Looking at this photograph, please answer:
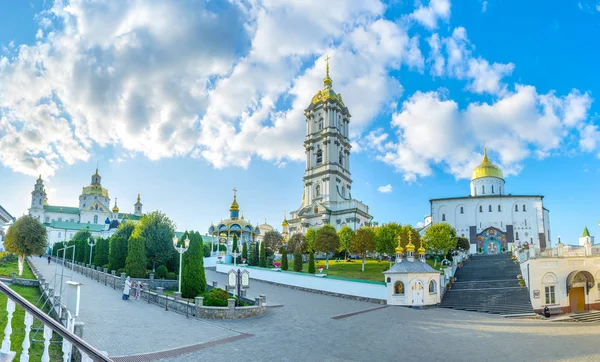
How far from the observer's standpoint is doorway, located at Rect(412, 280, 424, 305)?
2570cm

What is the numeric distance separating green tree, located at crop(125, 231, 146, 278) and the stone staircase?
21.9 m

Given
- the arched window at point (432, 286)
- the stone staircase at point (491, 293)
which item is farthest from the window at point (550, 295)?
the arched window at point (432, 286)

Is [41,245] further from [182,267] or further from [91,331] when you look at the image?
[91,331]

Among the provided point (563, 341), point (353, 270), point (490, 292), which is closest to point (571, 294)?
point (490, 292)

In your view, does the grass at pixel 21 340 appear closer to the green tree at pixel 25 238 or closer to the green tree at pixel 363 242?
the green tree at pixel 25 238

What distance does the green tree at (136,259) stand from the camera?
3011cm

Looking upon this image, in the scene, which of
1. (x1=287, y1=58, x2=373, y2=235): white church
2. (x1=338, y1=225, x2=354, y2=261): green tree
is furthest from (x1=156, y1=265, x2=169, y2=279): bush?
(x1=287, y1=58, x2=373, y2=235): white church

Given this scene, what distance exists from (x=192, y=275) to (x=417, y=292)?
14.1 m

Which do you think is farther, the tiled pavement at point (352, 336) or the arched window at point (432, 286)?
the arched window at point (432, 286)

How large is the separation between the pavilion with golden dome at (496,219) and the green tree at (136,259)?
51.2m

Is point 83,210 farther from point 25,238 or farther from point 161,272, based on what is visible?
point 161,272

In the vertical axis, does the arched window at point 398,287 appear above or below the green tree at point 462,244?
below

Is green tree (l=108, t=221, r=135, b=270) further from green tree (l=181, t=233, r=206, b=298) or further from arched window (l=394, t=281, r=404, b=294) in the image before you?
arched window (l=394, t=281, r=404, b=294)

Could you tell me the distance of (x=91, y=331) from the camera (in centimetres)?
1384
